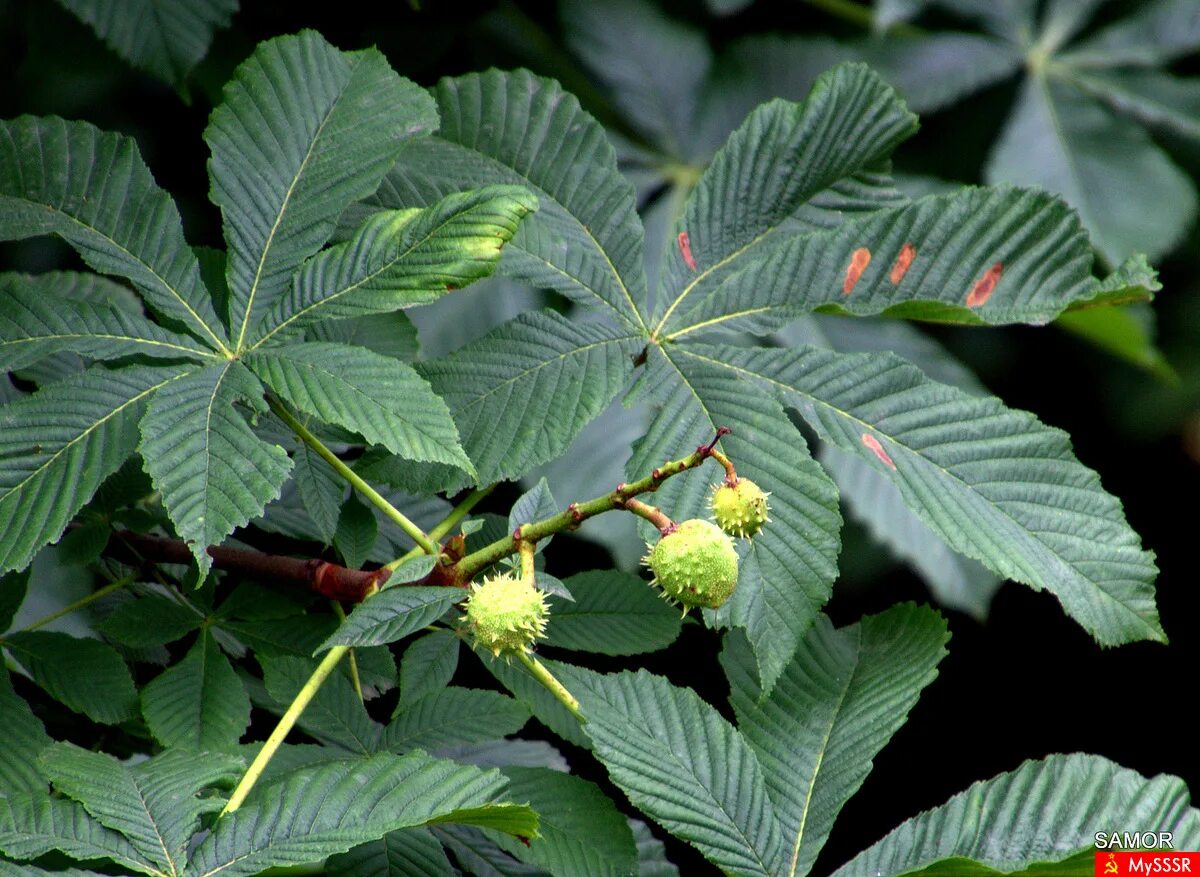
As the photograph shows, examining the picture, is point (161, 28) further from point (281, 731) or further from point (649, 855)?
point (649, 855)

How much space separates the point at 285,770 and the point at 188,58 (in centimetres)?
88

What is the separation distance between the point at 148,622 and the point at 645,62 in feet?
4.58

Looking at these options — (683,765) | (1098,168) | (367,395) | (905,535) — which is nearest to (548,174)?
(367,395)

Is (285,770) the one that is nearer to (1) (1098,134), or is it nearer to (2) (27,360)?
(2) (27,360)

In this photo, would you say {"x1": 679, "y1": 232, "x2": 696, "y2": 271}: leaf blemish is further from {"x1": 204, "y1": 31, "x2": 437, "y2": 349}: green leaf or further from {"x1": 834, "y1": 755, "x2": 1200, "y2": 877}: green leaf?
{"x1": 834, "y1": 755, "x2": 1200, "y2": 877}: green leaf

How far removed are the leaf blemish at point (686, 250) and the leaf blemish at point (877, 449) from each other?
249 mm

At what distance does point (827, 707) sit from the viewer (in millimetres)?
997

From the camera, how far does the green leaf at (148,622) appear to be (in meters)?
1.03

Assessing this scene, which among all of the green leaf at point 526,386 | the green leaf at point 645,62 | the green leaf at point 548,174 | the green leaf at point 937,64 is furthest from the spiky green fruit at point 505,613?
the green leaf at point 937,64

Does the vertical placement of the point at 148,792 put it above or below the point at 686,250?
below

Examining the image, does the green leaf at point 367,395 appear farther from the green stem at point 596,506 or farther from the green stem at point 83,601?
the green stem at point 83,601

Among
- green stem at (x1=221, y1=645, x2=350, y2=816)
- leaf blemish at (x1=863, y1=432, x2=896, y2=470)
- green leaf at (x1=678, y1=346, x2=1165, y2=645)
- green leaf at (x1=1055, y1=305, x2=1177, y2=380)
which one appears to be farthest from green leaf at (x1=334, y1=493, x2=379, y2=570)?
green leaf at (x1=1055, y1=305, x2=1177, y2=380)

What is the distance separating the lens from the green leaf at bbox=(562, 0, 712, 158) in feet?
6.60

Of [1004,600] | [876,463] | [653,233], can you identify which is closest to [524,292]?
[653,233]
